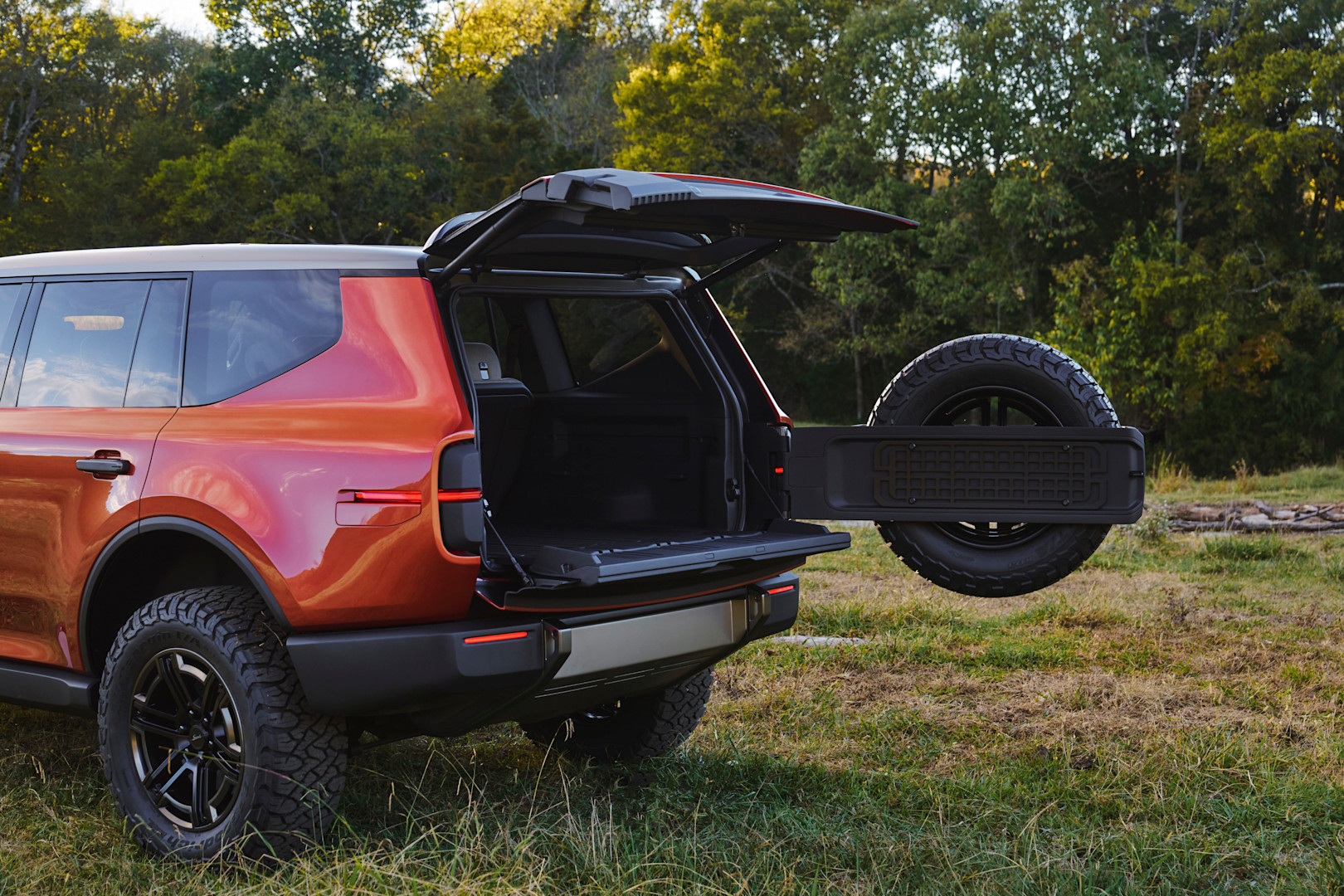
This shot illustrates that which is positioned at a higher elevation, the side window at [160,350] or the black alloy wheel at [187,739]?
the side window at [160,350]

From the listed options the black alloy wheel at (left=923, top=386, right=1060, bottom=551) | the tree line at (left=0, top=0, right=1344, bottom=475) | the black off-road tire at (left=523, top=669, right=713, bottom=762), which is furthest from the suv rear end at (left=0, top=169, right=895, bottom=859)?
the tree line at (left=0, top=0, right=1344, bottom=475)

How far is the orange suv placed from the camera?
132 inches

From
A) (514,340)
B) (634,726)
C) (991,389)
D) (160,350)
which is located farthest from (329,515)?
(991,389)

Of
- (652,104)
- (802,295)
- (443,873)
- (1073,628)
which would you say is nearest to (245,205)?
(652,104)

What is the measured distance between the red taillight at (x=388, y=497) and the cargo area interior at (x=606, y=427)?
798 mm

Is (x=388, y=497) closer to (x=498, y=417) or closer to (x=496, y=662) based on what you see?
(x=496, y=662)

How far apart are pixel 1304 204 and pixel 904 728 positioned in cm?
Answer: 3105

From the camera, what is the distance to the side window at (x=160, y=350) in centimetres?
384

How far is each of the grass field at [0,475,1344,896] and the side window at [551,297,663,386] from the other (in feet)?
5.17

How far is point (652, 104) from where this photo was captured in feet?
121

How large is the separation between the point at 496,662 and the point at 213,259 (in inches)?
63.8

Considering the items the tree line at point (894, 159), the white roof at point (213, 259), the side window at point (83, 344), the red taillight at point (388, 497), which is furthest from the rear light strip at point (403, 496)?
the tree line at point (894, 159)

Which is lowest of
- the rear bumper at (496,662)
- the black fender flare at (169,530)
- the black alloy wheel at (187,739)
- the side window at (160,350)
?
the black alloy wheel at (187,739)

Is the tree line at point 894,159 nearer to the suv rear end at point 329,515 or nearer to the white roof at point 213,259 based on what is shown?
the suv rear end at point 329,515
